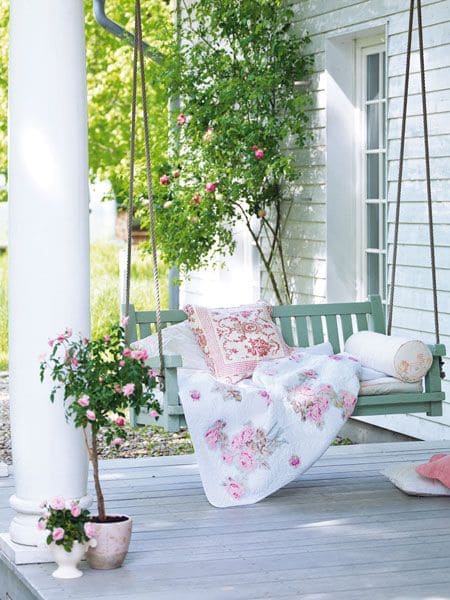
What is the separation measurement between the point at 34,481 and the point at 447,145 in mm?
3211

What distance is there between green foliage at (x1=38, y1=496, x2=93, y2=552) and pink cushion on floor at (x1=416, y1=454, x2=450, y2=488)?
1613 mm

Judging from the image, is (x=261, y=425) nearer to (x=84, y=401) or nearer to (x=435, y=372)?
(x=435, y=372)

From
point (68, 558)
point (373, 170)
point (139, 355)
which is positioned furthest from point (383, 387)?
point (373, 170)

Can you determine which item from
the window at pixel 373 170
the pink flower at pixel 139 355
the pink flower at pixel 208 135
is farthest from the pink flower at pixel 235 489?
the pink flower at pixel 208 135

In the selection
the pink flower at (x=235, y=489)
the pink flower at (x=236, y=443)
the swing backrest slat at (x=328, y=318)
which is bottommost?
the pink flower at (x=235, y=489)

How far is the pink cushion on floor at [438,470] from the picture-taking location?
16.2 feet

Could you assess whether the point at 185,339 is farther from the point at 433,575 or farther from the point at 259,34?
the point at 259,34

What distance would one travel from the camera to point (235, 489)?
16.3ft

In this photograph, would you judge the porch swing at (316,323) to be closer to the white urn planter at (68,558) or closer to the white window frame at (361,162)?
the white urn planter at (68,558)

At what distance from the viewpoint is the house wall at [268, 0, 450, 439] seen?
6.48 m

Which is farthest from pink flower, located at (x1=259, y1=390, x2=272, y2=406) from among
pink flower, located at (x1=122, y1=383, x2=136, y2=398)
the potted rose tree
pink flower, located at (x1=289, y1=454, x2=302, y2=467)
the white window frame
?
the white window frame

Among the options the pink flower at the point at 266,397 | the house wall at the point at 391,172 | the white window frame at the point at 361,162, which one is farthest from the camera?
the white window frame at the point at 361,162

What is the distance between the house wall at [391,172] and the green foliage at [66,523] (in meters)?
2.93

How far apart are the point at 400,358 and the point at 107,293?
848 cm
